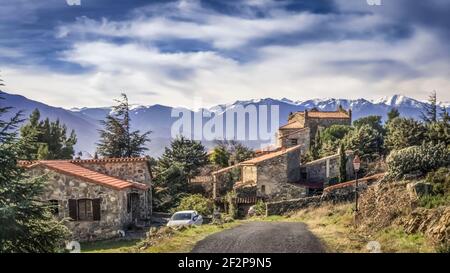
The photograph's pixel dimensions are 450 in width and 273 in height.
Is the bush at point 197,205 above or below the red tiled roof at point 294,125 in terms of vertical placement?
below

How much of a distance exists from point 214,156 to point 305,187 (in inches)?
440

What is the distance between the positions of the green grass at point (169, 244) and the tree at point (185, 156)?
47.1 feet

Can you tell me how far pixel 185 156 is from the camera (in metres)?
31.3

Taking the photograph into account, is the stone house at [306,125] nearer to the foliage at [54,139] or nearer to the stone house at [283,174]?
the stone house at [283,174]

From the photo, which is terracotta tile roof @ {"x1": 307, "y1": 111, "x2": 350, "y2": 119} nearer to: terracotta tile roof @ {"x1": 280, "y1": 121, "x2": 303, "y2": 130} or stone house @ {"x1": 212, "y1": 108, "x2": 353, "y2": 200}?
terracotta tile roof @ {"x1": 280, "y1": 121, "x2": 303, "y2": 130}

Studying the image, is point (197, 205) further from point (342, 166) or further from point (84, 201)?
point (342, 166)

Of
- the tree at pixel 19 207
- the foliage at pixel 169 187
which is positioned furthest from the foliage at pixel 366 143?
the tree at pixel 19 207

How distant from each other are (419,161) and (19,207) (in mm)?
12769

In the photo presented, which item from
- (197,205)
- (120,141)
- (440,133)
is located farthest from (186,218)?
(120,141)

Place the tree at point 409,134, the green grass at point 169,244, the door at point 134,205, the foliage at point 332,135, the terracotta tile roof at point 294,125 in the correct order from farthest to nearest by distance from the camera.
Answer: the terracotta tile roof at point 294,125, the foliage at point 332,135, the tree at point 409,134, the door at point 134,205, the green grass at point 169,244

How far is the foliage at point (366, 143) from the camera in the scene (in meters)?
31.3
